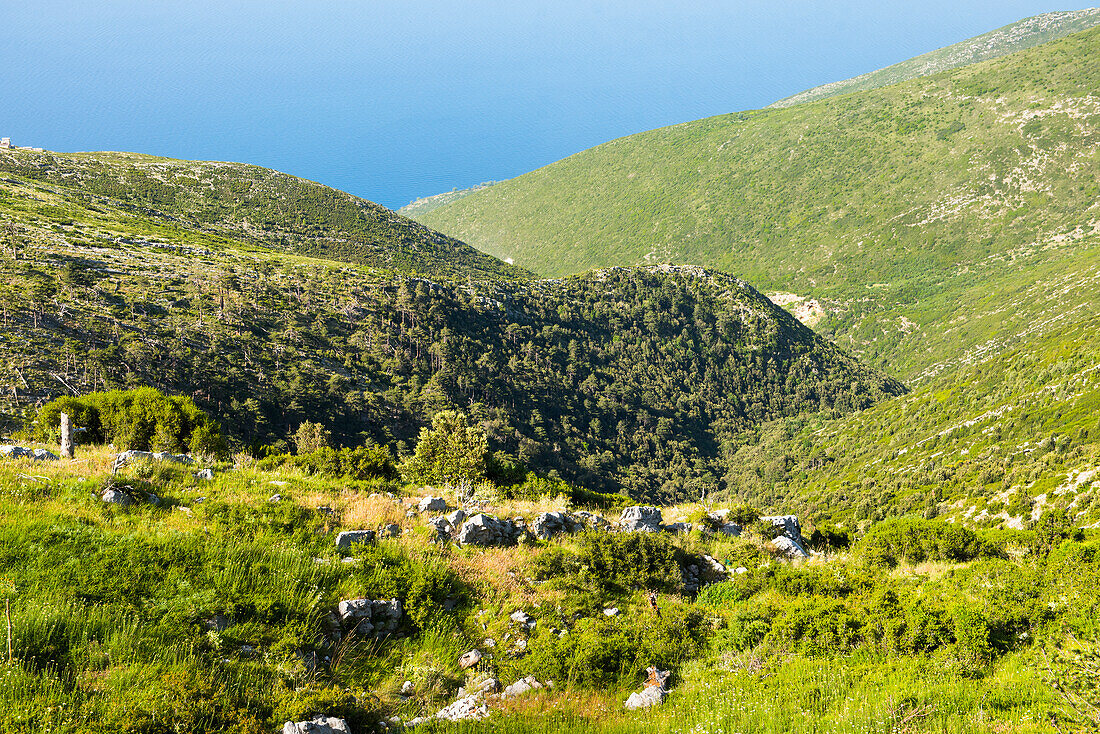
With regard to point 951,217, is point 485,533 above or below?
below

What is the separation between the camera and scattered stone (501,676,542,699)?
7443 mm

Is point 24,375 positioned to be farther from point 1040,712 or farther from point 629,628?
point 1040,712

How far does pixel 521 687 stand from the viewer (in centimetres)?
764

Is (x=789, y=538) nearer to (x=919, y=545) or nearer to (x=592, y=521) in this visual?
(x=919, y=545)

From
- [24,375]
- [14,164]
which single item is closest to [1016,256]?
[24,375]

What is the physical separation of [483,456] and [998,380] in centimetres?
8297

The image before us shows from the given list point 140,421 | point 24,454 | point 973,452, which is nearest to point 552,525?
point 24,454

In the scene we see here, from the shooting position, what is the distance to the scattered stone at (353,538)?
988 centimetres

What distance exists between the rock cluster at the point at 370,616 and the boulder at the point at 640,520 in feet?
28.9

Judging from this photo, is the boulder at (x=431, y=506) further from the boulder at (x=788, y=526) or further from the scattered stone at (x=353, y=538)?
the boulder at (x=788, y=526)

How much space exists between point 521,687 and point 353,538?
14.5 ft

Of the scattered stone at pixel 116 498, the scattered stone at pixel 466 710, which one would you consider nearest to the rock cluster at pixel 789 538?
the scattered stone at pixel 466 710

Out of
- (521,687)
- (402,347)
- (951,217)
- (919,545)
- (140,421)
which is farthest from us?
(951,217)

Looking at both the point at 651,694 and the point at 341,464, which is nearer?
the point at 651,694
